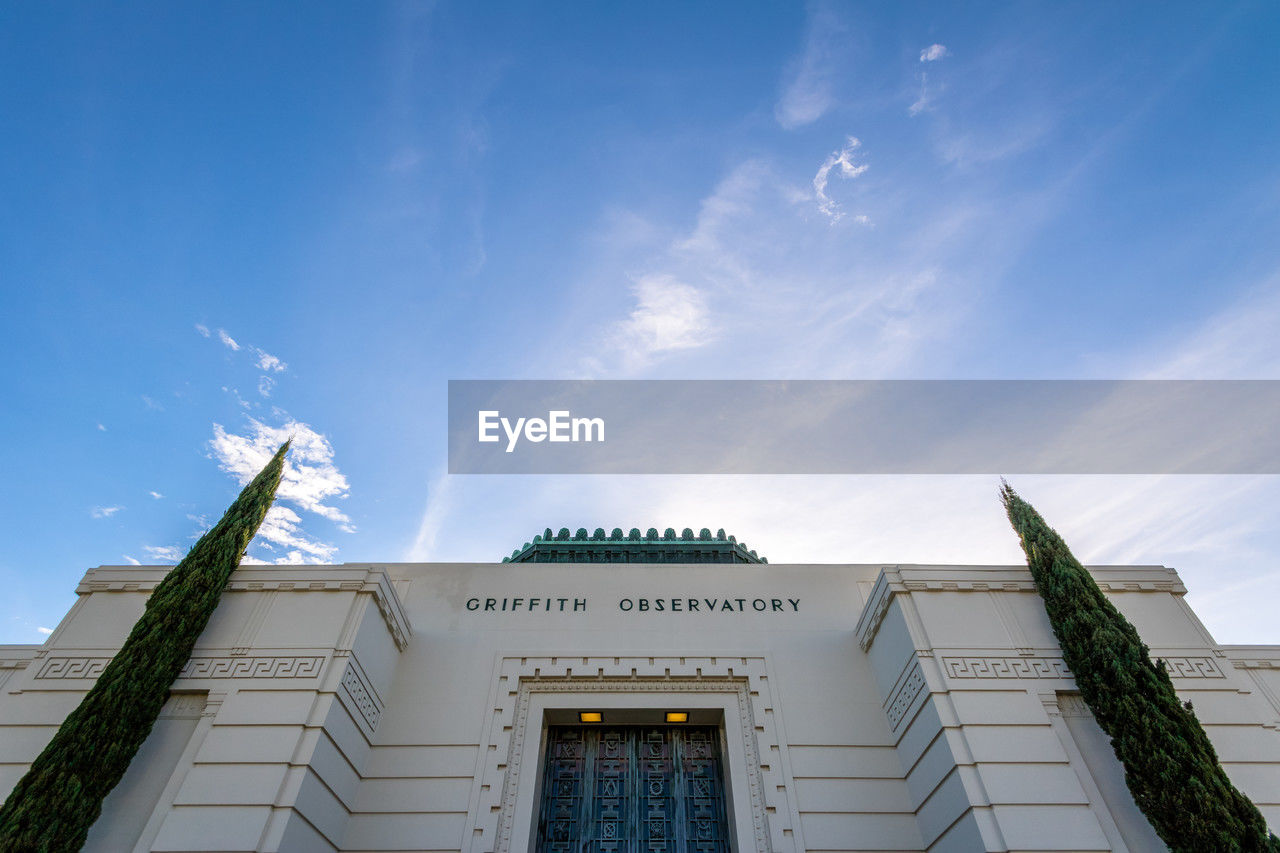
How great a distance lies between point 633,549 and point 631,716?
137 inches

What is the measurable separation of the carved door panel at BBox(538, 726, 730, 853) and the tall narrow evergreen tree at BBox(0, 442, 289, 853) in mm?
4723

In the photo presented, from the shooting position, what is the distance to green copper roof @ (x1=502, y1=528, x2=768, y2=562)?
11.8 meters

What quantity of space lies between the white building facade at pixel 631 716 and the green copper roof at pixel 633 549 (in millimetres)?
1483

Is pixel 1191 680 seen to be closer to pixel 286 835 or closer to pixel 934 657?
pixel 934 657

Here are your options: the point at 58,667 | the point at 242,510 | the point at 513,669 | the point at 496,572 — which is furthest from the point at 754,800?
the point at 58,667

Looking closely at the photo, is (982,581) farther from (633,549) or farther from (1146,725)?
(633,549)

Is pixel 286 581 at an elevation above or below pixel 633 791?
above

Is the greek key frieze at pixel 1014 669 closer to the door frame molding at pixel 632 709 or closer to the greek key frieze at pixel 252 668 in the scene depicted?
the door frame molding at pixel 632 709

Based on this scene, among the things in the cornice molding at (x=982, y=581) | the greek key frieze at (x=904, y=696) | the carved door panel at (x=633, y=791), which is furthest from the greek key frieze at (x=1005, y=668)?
the carved door panel at (x=633, y=791)

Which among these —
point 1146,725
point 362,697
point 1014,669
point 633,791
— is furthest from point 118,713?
point 1146,725

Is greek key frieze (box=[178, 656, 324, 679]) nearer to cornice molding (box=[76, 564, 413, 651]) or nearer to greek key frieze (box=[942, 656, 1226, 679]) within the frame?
cornice molding (box=[76, 564, 413, 651])

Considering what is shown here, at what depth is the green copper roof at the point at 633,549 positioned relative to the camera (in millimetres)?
11773

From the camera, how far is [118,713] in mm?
6758

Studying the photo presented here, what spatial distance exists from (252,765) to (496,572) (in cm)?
442
